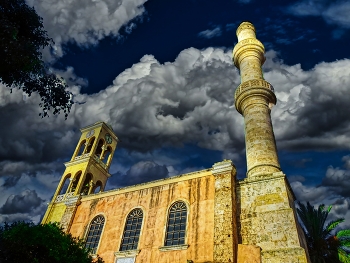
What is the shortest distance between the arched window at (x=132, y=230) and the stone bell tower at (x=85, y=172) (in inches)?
169

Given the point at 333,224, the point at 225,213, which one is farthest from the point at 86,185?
the point at 333,224

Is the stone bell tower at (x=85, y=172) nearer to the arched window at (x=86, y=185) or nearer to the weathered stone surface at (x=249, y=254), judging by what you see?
the arched window at (x=86, y=185)

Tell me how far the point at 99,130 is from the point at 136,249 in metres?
13.3

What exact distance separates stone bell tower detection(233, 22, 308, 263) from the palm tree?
6.48 meters

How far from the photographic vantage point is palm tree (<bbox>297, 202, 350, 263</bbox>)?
16.5 meters

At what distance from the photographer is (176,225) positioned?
13.0m

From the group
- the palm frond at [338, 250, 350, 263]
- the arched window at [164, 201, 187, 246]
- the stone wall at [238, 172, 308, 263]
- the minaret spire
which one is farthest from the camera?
the palm frond at [338, 250, 350, 263]

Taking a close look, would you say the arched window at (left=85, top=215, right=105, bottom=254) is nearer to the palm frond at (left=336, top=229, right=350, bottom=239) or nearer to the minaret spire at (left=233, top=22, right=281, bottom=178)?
the minaret spire at (left=233, top=22, right=281, bottom=178)

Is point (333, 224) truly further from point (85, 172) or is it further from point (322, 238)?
point (85, 172)

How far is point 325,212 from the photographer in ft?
61.0

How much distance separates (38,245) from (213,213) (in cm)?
713

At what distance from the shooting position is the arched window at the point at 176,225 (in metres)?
12.5

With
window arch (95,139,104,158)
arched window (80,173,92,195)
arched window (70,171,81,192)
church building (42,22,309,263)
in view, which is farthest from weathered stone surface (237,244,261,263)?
window arch (95,139,104,158)

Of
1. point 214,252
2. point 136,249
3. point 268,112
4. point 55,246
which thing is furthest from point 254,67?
point 55,246
